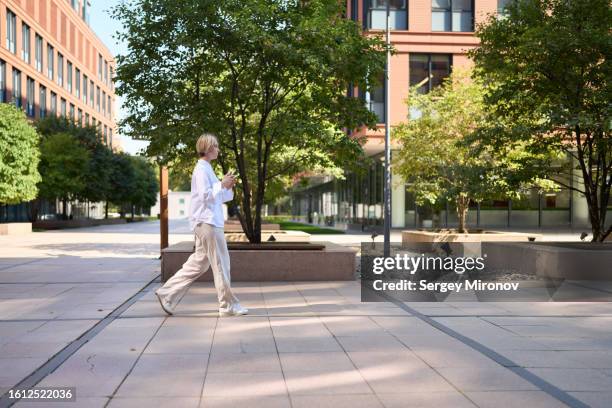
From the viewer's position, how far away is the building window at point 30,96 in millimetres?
44531

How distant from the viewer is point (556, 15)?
40.8ft

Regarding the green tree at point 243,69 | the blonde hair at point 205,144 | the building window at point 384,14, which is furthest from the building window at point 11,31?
the blonde hair at point 205,144

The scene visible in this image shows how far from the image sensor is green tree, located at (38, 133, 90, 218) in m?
37.1

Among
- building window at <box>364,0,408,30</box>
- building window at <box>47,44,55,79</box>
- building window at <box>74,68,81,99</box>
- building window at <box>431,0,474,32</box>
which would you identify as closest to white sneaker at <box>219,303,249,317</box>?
building window at <box>364,0,408,30</box>

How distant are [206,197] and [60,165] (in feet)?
112

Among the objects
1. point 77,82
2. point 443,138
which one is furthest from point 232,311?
point 77,82

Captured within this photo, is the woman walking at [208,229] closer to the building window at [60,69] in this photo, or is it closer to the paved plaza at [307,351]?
the paved plaza at [307,351]

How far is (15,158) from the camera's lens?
101 feet

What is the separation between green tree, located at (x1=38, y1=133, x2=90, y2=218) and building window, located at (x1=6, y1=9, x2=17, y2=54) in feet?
25.1

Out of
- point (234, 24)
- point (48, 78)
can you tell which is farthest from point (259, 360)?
point (48, 78)

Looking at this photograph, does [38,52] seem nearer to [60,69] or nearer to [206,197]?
[60,69]

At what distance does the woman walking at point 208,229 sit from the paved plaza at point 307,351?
334 mm

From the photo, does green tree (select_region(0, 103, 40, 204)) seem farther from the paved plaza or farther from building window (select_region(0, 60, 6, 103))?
the paved plaza

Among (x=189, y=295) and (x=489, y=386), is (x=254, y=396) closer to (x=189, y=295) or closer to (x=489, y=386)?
(x=489, y=386)
